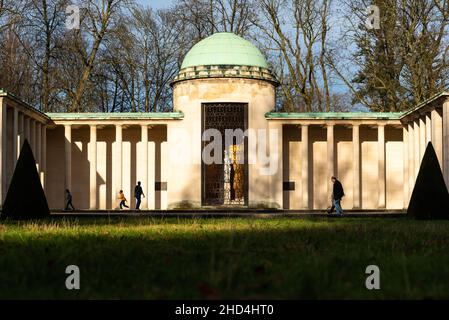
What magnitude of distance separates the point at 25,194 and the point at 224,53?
71.5ft

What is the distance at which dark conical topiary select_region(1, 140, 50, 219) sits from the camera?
22547 millimetres

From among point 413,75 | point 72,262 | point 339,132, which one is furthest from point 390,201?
point 72,262

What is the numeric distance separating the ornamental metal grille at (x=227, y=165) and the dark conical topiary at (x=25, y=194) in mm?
19443

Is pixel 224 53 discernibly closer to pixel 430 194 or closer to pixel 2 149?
pixel 2 149

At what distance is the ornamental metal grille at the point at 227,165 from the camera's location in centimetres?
4225

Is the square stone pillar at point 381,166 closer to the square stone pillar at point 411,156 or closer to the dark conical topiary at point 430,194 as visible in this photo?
the square stone pillar at point 411,156

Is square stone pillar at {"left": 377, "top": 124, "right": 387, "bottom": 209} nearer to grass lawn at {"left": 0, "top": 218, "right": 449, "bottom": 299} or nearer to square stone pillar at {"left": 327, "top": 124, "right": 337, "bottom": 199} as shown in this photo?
square stone pillar at {"left": 327, "top": 124, "right": 337, "bottom": 199}

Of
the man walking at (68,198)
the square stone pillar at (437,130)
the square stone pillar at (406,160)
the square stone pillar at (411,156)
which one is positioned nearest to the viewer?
the square stone pillar at (437,130)

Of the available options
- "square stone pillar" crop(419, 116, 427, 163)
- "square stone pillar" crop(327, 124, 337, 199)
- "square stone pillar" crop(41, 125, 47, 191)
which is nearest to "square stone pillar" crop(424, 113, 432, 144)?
"square stone pillar" crop(419, 116, 427, 163)

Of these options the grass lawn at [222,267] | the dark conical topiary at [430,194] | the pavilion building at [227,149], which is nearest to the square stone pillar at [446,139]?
the pavilion building at [227,149]

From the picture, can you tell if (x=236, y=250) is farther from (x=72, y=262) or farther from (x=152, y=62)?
(x=152, y=62)

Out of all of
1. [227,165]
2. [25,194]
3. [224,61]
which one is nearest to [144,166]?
[227,165]

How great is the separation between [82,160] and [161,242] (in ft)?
115

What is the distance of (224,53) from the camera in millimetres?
41938
